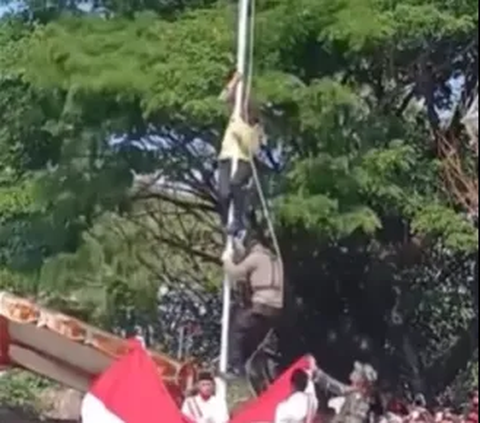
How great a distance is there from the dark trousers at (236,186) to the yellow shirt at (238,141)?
0.29 feet

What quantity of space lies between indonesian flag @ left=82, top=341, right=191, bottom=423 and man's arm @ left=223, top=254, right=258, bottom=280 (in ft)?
4.15

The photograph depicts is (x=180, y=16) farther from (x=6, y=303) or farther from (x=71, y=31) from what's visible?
(x=6, y=303)

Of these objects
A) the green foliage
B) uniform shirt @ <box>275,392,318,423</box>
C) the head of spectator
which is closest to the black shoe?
the head of spectator

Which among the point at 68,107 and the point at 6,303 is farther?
the point at 68,107

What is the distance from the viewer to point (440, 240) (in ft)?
49.6

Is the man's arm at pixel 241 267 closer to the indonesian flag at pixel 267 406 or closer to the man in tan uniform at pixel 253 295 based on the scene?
the man in tan uniform at pixel 253 295

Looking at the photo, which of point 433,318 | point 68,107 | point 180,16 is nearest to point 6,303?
point 68,107

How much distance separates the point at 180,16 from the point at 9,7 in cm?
215

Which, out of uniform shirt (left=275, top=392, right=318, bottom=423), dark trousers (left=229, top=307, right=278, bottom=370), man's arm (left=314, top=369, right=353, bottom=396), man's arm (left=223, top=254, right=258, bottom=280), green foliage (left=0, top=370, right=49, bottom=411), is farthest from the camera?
green foliage (left=0, top=370, right=49, bottom=411)

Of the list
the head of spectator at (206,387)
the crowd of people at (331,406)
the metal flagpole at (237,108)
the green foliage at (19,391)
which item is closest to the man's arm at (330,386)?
the crowd of people at (331,406)

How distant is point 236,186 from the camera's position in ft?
43.8

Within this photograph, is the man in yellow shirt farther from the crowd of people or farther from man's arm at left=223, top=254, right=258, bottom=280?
the crowd of people

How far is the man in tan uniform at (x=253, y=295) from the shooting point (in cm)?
1312

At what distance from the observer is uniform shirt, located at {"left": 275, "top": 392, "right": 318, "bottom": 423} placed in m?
12.0
